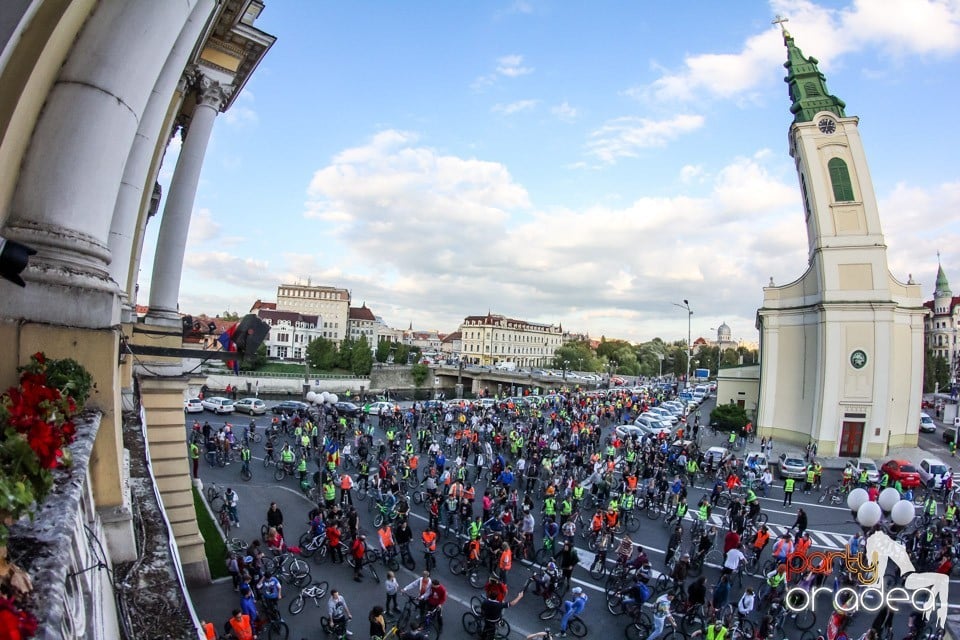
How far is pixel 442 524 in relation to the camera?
17.2m

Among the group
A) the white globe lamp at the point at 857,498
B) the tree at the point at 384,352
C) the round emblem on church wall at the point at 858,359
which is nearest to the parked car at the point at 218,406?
the white globe lamp at the point at 857,498

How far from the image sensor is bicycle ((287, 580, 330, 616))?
11.5 metres

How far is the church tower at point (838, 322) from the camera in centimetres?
3173

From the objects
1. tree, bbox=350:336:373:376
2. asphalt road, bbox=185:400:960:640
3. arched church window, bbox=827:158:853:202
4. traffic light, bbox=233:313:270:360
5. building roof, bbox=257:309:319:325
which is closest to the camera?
traffic light, bbox=233:313:270:360

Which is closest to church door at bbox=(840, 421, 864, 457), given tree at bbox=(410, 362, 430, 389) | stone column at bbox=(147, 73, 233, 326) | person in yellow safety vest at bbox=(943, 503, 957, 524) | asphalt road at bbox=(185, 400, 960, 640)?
asphalt road at bbox=(185, 400, 960, 640)

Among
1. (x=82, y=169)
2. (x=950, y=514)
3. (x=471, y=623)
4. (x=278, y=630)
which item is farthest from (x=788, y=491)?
(x=82, y=169)

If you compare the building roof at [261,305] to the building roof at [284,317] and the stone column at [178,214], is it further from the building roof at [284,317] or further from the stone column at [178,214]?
the stone column at [178,214]

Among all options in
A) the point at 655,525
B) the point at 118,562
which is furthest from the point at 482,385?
the point at 118,562

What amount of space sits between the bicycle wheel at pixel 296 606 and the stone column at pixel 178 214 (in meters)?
6.61

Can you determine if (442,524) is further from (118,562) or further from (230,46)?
(230,46)

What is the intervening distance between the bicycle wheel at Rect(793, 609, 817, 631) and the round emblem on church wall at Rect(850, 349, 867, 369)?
25.3 metres

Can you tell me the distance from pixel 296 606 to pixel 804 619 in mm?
10717

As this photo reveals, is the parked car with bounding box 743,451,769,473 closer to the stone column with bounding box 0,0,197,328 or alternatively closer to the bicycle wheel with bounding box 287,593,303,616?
the bicycle wheel with bounding box 287,593,303,616

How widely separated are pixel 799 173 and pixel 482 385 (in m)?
57.2
